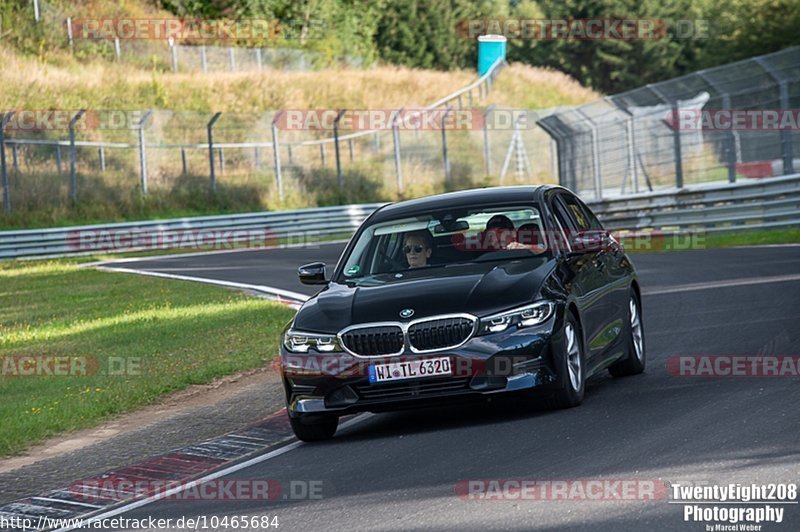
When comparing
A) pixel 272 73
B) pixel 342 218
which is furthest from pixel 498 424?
pixel 272 73

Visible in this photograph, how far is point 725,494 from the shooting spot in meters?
6.53

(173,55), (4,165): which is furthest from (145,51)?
(4,165)

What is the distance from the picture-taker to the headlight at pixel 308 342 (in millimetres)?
9070

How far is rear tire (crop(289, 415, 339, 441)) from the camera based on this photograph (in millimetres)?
9305

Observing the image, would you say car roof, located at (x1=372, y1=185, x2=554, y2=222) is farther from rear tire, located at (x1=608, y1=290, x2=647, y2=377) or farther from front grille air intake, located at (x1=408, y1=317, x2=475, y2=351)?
front grille air intake, located at (x1=408, y1=317, x2=475, y2=351)

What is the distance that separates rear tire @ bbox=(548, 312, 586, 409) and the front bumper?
0.39 feet

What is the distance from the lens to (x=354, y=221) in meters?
41.7

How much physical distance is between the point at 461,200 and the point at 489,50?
64.2 m

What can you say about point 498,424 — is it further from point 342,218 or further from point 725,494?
point 342,218

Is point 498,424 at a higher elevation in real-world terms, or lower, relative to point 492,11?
lower

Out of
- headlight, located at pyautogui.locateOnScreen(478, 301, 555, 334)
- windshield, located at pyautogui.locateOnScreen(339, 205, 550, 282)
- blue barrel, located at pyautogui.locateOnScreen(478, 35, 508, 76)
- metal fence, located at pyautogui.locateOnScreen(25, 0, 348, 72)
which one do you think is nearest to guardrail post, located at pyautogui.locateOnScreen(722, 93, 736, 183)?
windshield, located at pyautogui.locateOnScreen(339, 205, 550, 282)

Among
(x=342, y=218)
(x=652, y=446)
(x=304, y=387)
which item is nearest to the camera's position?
(x=652, y=446)

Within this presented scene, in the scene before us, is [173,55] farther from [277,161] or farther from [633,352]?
[633,352]

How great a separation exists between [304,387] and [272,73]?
2006 inches
